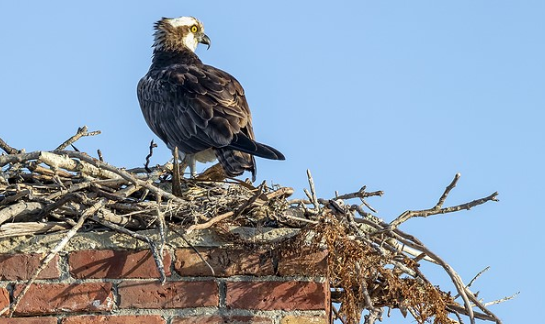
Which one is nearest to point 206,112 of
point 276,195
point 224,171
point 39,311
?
point 224,171

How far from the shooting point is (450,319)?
4.25 m

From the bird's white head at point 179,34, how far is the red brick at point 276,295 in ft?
15.0

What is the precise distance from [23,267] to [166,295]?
561 millimetres

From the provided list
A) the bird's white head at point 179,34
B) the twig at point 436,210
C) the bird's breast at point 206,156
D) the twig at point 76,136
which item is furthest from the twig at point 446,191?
the bird's white head at point 179,34

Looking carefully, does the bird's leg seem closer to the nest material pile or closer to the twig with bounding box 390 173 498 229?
the nest material pile

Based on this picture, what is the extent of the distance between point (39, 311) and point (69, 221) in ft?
1.17

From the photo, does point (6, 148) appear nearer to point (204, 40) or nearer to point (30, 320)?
point (30, 320)

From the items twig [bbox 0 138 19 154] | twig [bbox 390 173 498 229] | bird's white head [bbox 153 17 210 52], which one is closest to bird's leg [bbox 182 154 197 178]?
bird's white head [bbox 153 17 210 52]

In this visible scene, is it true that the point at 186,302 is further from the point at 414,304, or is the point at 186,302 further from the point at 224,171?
the point at 224,171

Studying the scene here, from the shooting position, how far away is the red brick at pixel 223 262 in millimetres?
3777

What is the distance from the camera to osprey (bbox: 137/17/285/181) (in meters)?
5.79

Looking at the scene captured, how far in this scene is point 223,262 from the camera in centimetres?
381

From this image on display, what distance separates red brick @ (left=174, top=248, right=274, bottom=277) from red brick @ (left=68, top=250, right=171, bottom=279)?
0.20ft

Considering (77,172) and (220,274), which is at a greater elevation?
(77,172)
